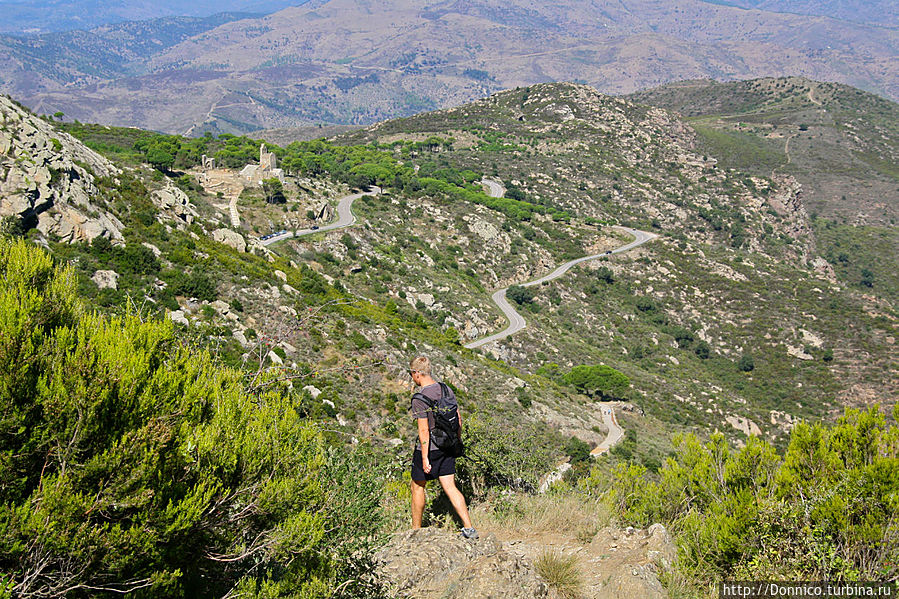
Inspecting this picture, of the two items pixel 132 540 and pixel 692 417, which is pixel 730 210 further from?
pixel 132 540

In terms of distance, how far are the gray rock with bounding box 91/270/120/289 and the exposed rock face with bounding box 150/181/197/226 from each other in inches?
392

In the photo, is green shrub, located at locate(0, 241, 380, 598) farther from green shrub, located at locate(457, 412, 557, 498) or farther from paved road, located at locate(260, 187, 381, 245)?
paved road, located at locate(260, 187, 381, 245)

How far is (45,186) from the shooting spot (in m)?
22.1

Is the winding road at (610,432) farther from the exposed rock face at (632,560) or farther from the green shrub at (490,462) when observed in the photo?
the exposed rock face at (632,560)

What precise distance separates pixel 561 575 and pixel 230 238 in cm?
3254

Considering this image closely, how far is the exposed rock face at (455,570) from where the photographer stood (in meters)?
5.28

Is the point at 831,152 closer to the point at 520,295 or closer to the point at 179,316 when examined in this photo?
the point at 520,295

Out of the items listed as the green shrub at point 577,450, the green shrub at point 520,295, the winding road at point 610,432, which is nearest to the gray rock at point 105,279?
the green shrub at point 577,450

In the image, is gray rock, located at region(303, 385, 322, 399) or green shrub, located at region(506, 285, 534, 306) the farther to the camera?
green shrub, located at region(506, 285, 534, 306)

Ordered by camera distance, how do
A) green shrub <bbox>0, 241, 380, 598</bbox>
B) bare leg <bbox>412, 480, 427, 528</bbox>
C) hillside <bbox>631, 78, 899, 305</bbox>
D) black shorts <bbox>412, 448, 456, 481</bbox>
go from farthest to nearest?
hillside <bbox>631, 78, 899, 305</bbox> → bare leg <bbox>412, 480, 427, 528</bbox> → black shorts <bbox>412, 448, 456, 481</bbox> → green shrub <bbox>0, 241, 380, 598</bbox>

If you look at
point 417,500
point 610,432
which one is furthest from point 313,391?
point 610,432

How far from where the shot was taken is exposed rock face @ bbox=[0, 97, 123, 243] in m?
21.1

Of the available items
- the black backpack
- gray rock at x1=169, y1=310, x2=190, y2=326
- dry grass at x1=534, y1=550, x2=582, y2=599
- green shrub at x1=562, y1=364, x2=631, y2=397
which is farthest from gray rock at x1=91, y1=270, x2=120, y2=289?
green shrub at x1=562, y1=364, x2=631, y2=397

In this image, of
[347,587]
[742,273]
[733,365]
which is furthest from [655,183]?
[347,587]
